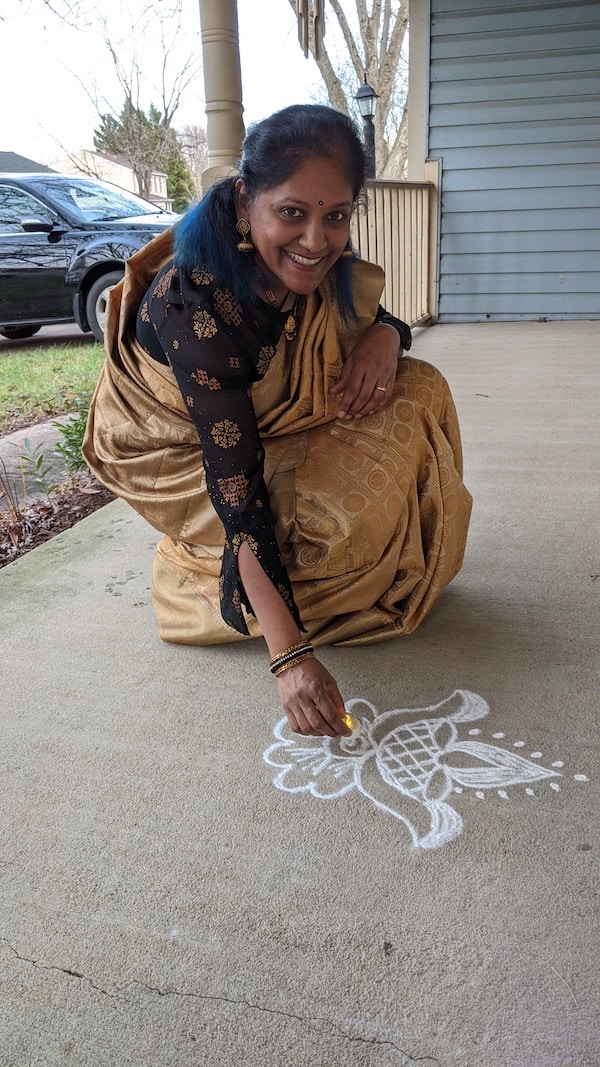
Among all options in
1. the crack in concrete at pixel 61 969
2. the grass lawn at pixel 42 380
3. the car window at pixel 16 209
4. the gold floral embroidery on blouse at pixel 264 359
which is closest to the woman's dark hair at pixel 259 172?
the gold floral embroidery on blouse at pixel 264 359

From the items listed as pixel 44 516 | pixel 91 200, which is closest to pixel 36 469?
pixel 44 516

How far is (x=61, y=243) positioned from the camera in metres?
6.49

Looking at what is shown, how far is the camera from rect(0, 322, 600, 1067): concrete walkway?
980 mm

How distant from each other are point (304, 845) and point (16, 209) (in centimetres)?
691

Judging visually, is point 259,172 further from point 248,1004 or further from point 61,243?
point 61,243

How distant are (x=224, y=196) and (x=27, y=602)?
128cm

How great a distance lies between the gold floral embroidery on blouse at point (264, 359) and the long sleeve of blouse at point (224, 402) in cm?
8

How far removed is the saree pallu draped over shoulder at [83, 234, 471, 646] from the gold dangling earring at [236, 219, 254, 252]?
253 millimetres

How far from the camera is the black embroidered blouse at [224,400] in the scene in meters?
1.44

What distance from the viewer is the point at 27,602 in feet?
7.14

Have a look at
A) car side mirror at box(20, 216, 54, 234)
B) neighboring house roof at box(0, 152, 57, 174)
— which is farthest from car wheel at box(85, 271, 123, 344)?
neighboring house roof at box(0, 152, 57, 174)

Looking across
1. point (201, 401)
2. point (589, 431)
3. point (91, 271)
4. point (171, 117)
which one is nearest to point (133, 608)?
point (201, 401)

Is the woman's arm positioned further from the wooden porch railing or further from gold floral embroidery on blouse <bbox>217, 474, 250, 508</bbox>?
the wooden porch railing

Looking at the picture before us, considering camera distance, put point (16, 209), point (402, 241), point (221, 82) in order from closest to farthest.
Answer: point (221, 82), point (402, 241), point (16, 209)
